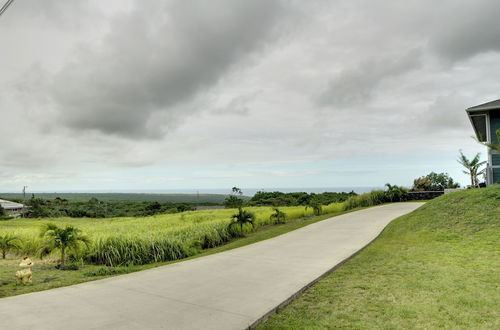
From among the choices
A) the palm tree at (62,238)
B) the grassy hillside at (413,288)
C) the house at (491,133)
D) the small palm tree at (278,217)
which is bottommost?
the grassy hillside at (413,288)

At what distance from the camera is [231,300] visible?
4.24 meters

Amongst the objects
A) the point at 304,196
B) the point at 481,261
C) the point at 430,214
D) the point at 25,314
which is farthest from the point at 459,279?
the point at 304,196

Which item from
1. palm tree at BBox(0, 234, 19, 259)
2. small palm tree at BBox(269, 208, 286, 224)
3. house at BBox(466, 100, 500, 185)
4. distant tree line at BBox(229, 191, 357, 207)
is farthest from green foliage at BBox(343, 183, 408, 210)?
palm tree at BBox(0, 234, 19, 259)

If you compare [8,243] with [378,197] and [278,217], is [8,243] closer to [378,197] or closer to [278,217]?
[278,217]

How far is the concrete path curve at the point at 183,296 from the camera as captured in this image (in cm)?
352

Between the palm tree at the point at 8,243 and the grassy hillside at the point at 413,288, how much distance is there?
27.7ft

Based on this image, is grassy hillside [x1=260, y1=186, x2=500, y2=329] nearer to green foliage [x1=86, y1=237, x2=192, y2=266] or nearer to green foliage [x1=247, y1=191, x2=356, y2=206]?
green foliage [x1=86, y1=237, x2=192, y2=266]

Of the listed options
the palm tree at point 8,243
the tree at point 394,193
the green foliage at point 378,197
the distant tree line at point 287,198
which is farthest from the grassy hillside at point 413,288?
the distant tree line at point 287,198

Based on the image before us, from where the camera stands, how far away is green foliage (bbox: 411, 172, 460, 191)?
2747cm

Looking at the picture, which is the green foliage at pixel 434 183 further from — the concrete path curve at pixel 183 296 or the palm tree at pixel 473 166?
the concrete path curve at pixel 183 296

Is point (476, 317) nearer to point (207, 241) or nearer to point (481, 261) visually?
point (481, 261)

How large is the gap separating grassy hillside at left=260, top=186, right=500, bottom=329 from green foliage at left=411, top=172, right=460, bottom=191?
67.0ft

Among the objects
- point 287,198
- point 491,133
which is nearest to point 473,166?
point 491,133

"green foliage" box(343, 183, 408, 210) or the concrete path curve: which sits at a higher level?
"green foliage" box(343, 183, 408, 210)
